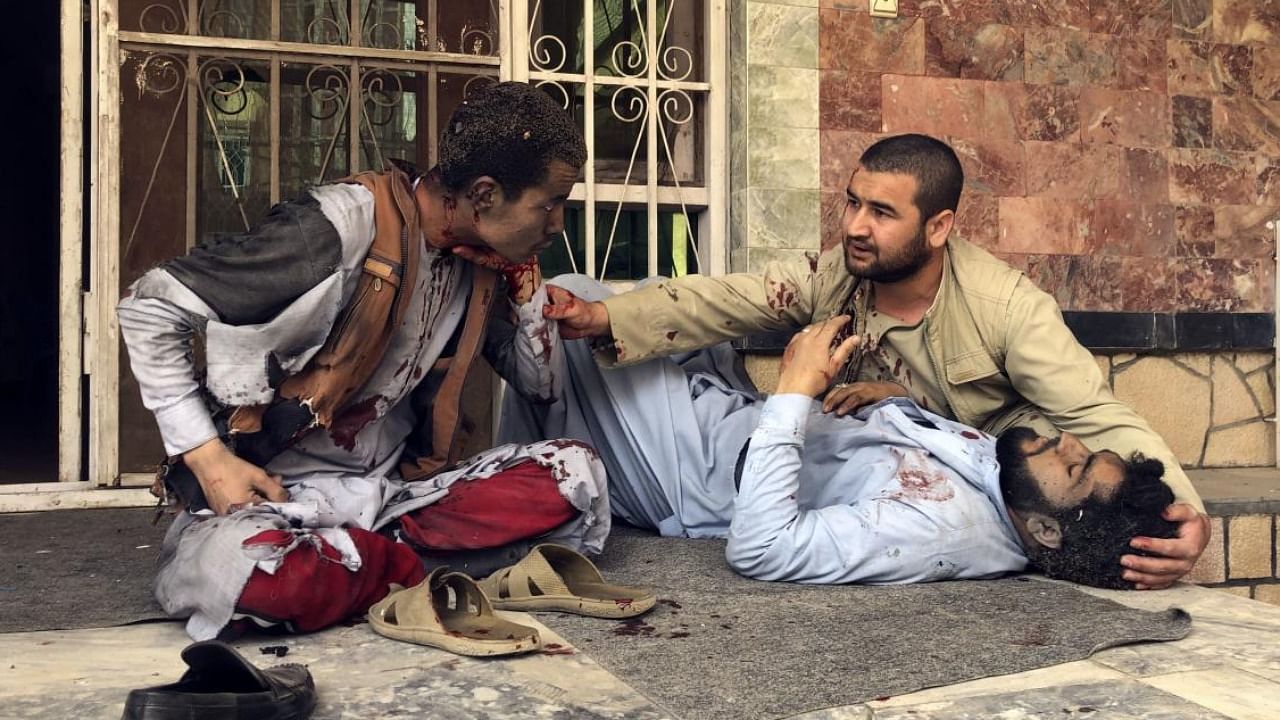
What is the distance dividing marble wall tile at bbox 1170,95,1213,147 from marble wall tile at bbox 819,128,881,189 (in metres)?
1.48

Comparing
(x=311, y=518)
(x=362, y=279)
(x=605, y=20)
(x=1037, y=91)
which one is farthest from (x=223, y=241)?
(x=1037, y=91)

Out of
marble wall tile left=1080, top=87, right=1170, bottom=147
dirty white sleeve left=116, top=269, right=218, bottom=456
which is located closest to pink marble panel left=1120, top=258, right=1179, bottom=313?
marble wall tile left=1080, top=87, right=1170, bottom=147

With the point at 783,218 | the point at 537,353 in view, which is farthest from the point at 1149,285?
the point at 537,353

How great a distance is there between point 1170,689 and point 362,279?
6.19ft

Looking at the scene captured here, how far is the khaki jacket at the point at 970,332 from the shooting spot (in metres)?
3.02

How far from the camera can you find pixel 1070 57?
16.1ft

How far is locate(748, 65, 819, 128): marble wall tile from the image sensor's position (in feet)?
14.9

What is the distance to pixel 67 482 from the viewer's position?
4.28 meters

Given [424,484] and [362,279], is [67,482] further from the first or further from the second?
[362,279]

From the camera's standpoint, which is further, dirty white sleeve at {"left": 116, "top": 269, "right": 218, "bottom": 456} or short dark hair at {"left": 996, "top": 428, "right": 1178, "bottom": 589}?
short dark hair at {"left": 996, "top": 428, "right": 1178, "bottom": 589}

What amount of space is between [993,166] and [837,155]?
707 millimetres

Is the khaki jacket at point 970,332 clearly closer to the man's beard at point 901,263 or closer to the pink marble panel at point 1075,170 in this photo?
the man's beard at point 901,263

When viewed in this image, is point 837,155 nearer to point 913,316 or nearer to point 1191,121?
point 913,316

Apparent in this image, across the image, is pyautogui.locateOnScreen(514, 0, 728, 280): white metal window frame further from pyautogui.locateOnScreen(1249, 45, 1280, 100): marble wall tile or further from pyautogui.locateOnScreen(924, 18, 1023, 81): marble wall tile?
pyautogui.locateOnScreen(1249, 45, 1280, 100): marble wall tile
